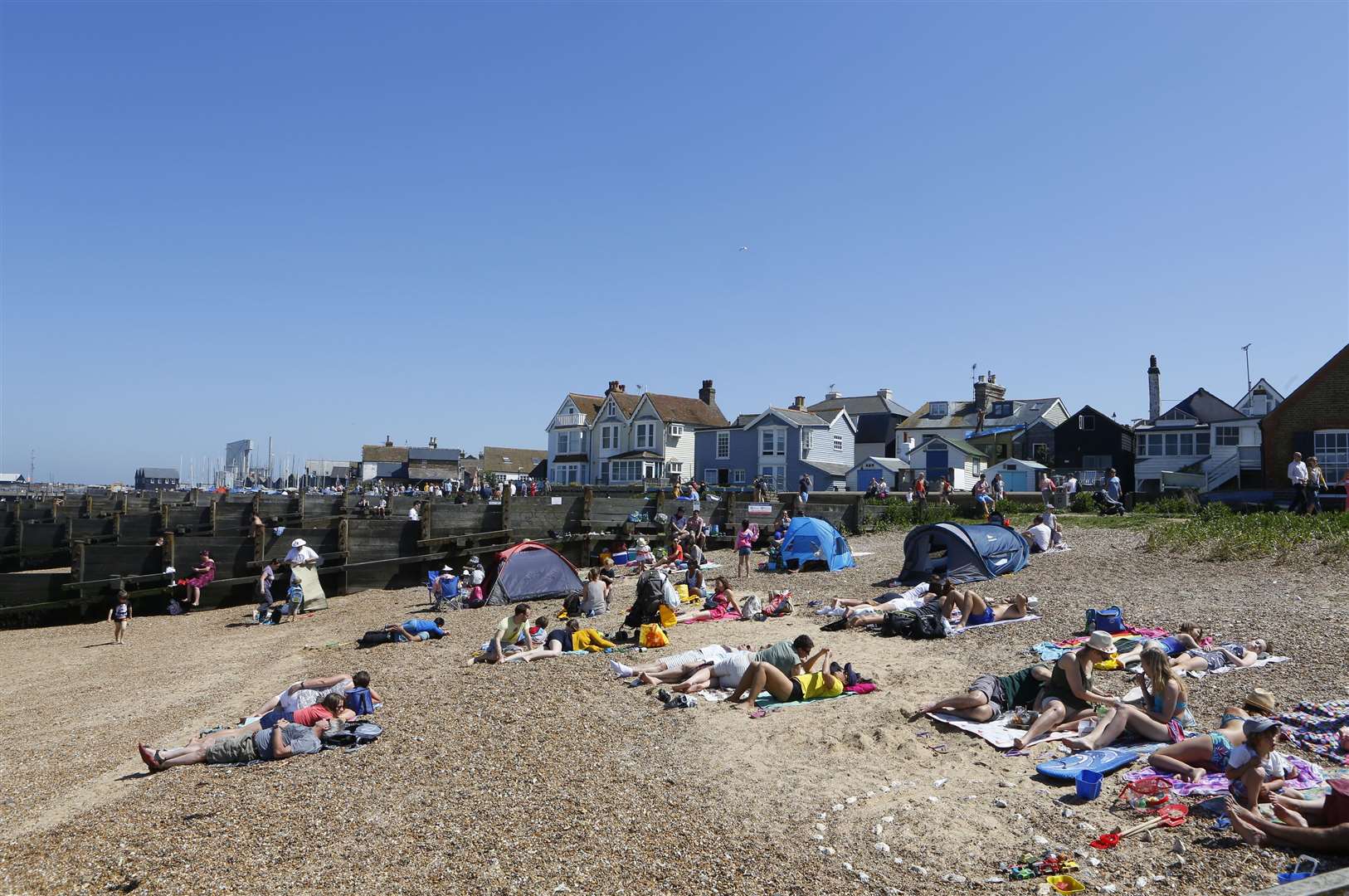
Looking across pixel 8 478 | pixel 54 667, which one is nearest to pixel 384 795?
pixel 54 667

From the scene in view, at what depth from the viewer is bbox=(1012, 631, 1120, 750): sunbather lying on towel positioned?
838cm

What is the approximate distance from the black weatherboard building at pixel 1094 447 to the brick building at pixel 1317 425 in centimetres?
1589

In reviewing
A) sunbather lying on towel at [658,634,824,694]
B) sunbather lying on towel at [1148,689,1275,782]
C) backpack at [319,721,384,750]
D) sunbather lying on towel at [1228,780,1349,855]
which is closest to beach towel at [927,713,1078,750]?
sunbather lying on towel at [1148,689,1275,782]

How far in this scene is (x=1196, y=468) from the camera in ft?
130

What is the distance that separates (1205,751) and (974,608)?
249 inches

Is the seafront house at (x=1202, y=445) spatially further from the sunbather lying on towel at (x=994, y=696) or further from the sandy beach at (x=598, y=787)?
the sunbather lying on towel at (x=994, y=696)

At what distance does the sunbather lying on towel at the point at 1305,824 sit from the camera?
573cm

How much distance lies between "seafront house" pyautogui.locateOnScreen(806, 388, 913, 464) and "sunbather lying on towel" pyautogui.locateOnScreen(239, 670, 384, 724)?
1934 inches

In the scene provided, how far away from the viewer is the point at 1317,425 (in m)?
29.9

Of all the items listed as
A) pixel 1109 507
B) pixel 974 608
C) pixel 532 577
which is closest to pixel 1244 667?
pixel 974 608

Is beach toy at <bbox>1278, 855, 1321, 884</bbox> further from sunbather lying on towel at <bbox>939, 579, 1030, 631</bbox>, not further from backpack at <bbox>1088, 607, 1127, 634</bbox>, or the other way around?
sunbather lying on towel at <bbox>939, 579, 1030, 631</bbox>

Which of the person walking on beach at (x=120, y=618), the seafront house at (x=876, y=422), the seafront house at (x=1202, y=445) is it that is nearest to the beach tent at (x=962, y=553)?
the person walking on beach at (x=120, y=618)

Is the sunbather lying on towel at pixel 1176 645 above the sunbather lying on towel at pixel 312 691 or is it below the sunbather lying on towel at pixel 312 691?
above

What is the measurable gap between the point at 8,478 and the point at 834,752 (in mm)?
156748
